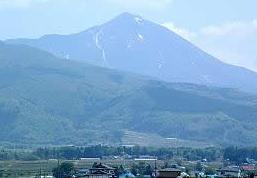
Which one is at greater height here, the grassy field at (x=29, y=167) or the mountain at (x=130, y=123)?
the mountain at (x=130, y=123)

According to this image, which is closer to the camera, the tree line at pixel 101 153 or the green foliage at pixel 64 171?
the green foliage at pixel 64 171

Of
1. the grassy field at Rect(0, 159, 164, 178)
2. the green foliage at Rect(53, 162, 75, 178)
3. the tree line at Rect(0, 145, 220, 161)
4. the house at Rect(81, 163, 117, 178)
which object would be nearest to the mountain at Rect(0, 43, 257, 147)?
the tree line at Rect(0, 145, 220, 161)

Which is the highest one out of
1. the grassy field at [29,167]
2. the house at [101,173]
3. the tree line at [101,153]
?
the tree line at [101,153]

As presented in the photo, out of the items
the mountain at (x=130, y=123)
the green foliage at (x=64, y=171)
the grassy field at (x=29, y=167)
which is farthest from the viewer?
the mountain at (x=130, y=123)

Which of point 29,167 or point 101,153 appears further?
point 101,153

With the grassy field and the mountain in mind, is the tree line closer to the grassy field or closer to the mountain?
the grassy field

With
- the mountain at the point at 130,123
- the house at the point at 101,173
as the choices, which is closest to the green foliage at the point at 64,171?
the house at the point at 101,173

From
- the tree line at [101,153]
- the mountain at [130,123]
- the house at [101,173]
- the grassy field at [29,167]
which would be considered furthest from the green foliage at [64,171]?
the mountain at [130,123]

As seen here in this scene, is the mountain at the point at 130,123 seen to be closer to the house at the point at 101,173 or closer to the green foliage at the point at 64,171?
the green foliage at the point at 64,171

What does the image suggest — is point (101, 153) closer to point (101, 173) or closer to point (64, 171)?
point (64, 171)

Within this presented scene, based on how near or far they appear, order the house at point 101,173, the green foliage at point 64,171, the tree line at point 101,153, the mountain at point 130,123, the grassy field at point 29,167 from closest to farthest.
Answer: the house at point 101,173 < the green foliage at point 64,171 < the grassy field at point 29,167 < the tree line at point 101,153 < the mountain at point 130,123

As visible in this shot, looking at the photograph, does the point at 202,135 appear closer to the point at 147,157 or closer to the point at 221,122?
the point at 221,122

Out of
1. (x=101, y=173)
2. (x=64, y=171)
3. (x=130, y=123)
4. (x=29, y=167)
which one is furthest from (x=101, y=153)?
(x=130, y=123)

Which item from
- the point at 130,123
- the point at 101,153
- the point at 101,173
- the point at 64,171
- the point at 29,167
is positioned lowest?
the point at 101,173
